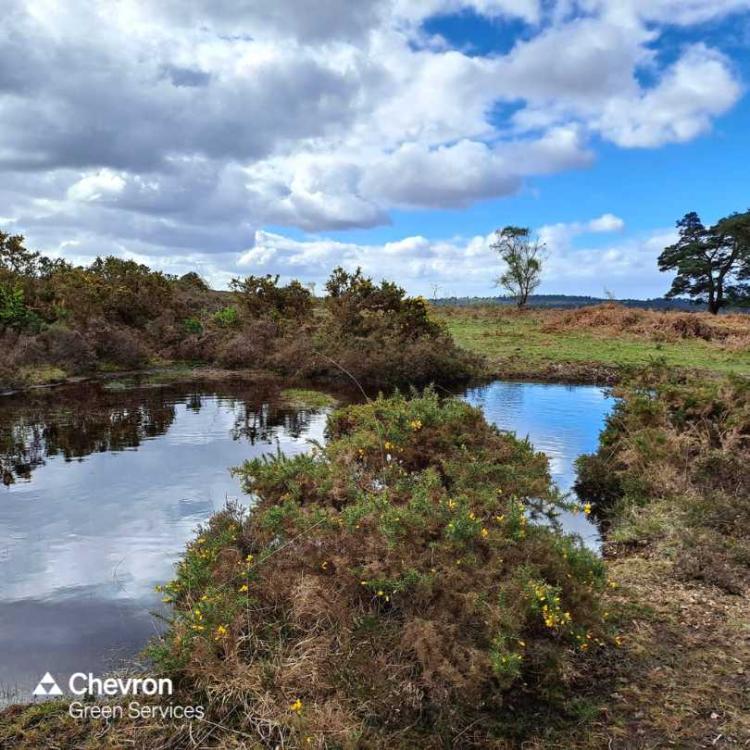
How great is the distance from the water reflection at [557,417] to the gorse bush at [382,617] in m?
4.25

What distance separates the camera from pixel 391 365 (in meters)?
23.2

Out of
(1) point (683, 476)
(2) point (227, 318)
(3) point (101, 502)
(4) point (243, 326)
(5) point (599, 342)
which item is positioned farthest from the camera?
(5) point (599, 342)

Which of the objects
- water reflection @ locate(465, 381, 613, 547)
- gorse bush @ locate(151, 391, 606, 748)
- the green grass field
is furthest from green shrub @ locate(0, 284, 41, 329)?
gorse bush @ locate(151, 391, 606, 748)

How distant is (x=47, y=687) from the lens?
5562 mm

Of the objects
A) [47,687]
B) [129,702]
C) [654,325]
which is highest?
[654,325]

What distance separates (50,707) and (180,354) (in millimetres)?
24374

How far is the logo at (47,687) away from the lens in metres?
5.41

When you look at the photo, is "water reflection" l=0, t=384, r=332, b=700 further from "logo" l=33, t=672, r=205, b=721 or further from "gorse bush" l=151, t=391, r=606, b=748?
"gorse bush" l=151, t=391, r=606, b=748

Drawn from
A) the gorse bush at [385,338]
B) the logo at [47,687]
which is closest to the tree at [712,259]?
the gorse bush at [385,338]

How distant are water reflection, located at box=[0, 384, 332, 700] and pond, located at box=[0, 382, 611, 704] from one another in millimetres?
24

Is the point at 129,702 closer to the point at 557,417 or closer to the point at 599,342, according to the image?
the point at 557,417

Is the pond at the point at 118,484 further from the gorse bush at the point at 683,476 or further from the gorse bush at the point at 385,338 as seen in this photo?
the gorse bush at the point at 385,338

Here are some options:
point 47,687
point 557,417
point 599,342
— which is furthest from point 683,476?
point 599,342

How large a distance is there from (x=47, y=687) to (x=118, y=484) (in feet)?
20.7
